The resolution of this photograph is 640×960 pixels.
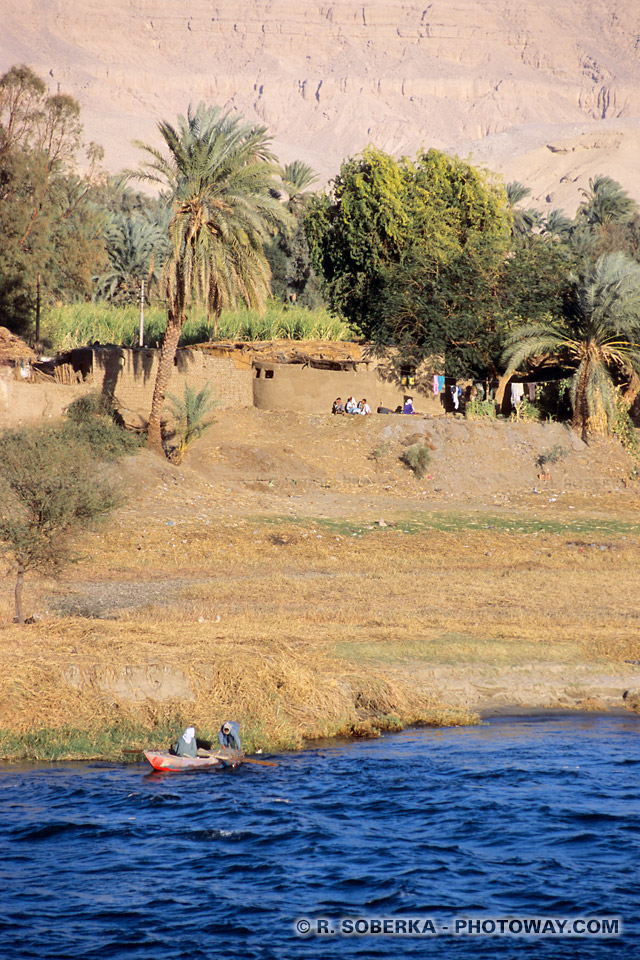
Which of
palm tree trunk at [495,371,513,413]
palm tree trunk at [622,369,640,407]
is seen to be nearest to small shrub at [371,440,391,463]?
palm tree trunk at [495,371,513,413]

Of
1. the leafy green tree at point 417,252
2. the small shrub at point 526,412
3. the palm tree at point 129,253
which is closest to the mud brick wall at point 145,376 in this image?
the leafy green tree at point 417,252

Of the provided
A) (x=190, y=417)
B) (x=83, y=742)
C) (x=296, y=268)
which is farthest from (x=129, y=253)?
(x=83, y=742)

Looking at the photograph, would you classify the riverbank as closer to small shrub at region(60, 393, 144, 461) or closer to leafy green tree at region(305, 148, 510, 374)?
small shrub at region(60, 393, 144, 461)

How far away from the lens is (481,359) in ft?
136

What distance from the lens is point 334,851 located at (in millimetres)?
11273

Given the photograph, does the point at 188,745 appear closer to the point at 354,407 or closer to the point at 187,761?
the point at 187,761

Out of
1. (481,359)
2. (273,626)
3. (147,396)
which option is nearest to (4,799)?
(273,626)

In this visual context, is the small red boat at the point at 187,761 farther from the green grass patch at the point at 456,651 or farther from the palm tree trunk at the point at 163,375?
the palm tree trunk at the point at 163,375

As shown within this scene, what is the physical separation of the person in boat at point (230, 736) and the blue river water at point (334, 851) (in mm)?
385

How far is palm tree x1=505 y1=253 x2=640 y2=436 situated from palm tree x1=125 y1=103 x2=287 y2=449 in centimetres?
1194

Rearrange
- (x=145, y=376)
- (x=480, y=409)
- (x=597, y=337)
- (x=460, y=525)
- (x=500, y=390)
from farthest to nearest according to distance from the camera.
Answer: (x=500, y=390)
(x=480, y=409)
(x=597, y=337)
(x=145, y=376)
(x=460, y=525)

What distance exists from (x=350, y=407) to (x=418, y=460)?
4194 mm

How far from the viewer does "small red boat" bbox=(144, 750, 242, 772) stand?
12.9m

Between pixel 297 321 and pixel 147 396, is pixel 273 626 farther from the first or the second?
pixel 297 321
